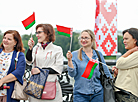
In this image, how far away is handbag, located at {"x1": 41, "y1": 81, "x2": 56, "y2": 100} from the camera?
185cm

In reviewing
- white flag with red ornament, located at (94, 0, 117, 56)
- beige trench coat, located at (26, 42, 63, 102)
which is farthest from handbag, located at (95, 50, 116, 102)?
white flag with red ornament, located at (94, 0, 117, 56)

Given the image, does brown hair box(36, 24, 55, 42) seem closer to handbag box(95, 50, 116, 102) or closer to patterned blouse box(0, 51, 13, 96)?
patterned blouse box(0, 51, 13, 96)

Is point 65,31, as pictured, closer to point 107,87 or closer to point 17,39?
point 17,39

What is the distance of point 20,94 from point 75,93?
0.60 m

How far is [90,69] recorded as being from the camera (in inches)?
74.8

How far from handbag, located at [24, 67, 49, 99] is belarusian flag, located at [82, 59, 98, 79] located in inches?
16.3

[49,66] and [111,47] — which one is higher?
[111,47]

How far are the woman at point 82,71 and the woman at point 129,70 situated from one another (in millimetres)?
203

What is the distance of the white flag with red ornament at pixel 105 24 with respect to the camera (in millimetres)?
4000

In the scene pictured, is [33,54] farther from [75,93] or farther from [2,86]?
[75,93]

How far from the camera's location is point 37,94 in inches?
70.5

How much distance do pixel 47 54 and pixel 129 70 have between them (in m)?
0.90

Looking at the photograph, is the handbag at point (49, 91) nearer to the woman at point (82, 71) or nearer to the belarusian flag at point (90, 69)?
the woman at point (82, 71)

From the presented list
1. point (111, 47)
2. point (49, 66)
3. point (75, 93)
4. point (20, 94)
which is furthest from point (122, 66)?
point (111, 47)
